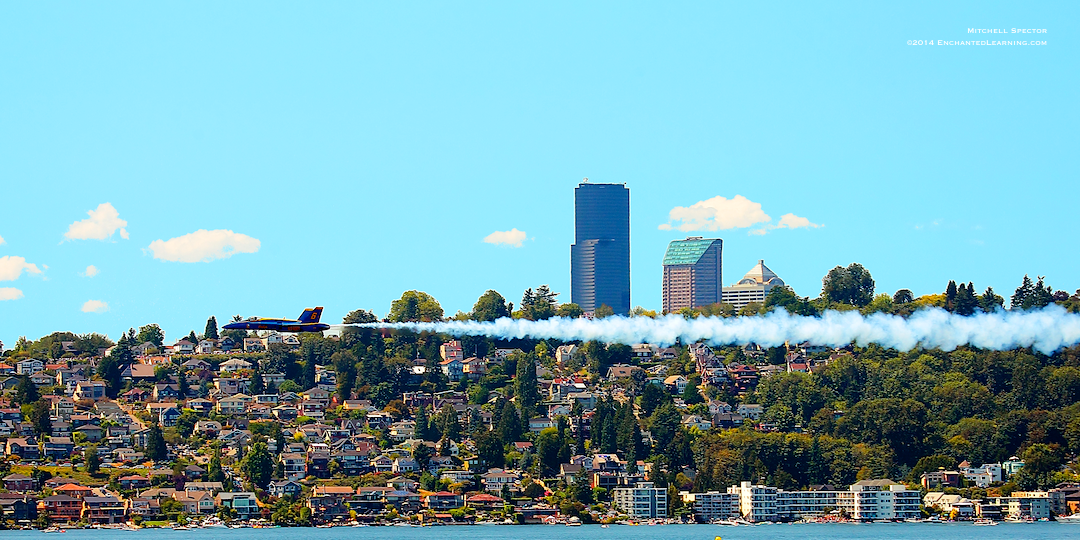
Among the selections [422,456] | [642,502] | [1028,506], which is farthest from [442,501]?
[1028,506]

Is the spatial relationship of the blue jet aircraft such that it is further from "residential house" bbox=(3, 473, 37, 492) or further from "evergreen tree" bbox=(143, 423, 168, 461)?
"evergreen tree" bbox=(143, 423, 168, 461)

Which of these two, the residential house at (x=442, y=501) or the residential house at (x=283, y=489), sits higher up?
the residential house at (x=283, y=489)

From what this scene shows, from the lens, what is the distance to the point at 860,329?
127 metres

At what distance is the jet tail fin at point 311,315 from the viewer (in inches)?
4852

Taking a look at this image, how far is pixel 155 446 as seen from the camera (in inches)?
7092

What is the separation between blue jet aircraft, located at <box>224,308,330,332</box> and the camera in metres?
119

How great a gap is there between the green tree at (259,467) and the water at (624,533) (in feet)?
13.1

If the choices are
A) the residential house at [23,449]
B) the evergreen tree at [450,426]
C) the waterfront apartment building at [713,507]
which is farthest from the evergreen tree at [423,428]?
the residential house at [23,449]

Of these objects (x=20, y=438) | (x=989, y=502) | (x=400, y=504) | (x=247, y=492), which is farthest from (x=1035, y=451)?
(x=20, y=438)

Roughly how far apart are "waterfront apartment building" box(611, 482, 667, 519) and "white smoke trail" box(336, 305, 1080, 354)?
25.5 meters

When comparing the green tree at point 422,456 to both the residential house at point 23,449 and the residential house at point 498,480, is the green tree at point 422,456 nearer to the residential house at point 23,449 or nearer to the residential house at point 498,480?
the residential house at point 498,480

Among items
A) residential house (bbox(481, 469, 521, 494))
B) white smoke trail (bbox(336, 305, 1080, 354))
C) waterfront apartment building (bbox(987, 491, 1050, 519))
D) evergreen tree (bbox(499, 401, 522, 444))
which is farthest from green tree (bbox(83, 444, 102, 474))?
waterfront apartment building (bbox(987, 491, 1050, 519))

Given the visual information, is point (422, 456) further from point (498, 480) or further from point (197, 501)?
point (197, 501)

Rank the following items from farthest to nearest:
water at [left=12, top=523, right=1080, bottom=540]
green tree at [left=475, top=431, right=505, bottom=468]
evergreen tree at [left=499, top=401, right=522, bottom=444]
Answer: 1. evergreen tree at [left=499, top=401, right=522, bottom=444]
2. green tree at [left=475, top=431, right=505, bottom=468]
3. water at [left=12, top=523, right=1080, bottom=540]
